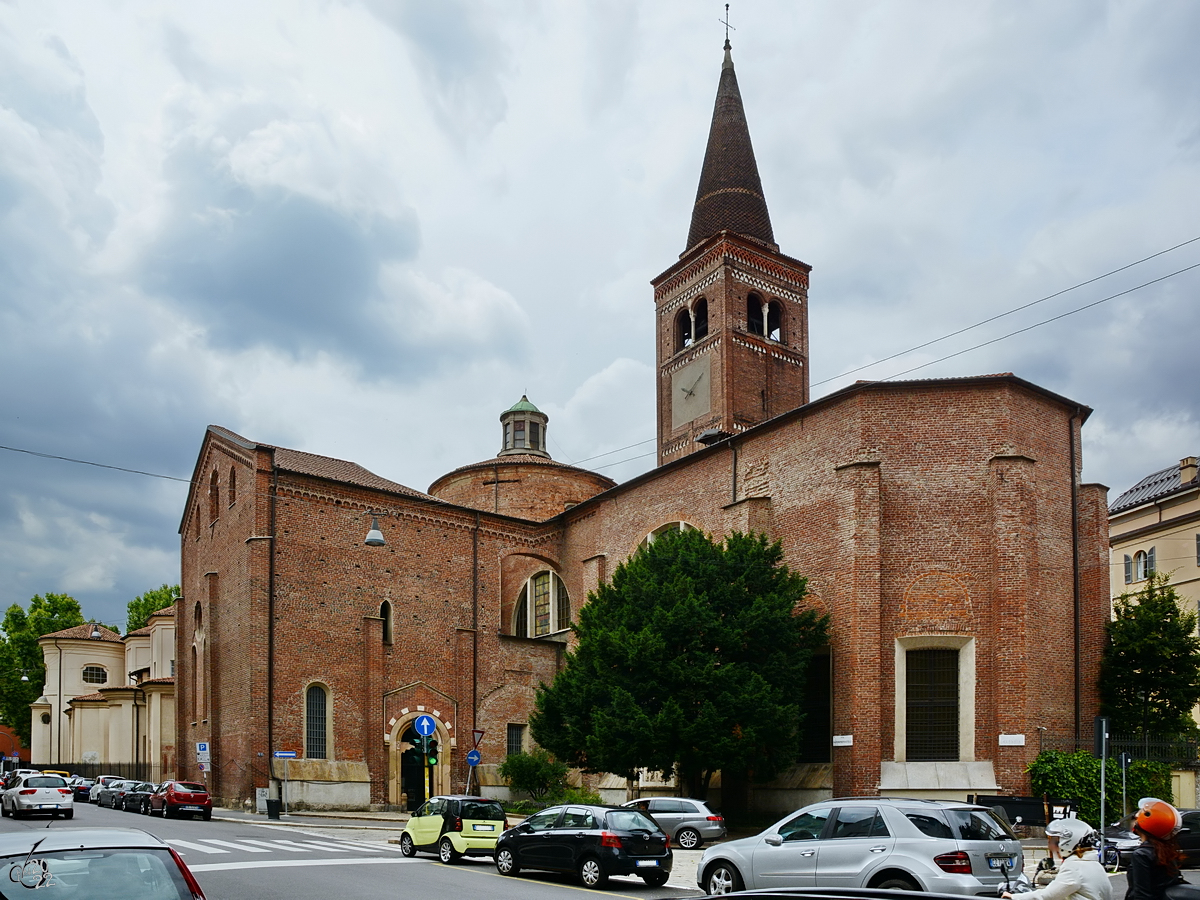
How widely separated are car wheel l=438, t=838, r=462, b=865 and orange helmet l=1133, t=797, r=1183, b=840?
1487cm

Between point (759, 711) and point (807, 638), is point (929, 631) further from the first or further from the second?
point (759, 711)

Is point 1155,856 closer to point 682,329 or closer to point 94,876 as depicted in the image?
point 94,876

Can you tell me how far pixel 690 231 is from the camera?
48.8m

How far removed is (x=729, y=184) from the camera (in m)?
47.8

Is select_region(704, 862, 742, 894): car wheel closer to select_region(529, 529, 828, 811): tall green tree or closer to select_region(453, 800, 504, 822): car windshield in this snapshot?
select_region(453, 800, 504, 822): car windshield

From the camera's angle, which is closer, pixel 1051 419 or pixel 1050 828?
pixel 1050 828

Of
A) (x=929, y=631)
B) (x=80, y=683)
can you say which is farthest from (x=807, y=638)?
(x=80, y=683)

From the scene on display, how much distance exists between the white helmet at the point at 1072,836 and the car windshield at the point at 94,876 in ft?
17.8

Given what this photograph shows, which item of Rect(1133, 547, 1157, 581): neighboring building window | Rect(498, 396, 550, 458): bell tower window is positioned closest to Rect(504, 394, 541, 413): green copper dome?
Rect(498, 396, 550, 458): bell tower window

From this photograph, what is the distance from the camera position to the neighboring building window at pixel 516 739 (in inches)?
1549

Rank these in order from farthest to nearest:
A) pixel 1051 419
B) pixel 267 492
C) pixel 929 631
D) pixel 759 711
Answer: pixel 267 492 < pixel 1051 419 < pixel 929 631 < pixel 759 711

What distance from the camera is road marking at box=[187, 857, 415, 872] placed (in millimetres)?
16320

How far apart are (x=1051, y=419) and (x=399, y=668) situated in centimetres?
2265

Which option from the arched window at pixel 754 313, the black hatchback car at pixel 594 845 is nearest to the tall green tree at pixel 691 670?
the black hatchback car at pixel 594 845
